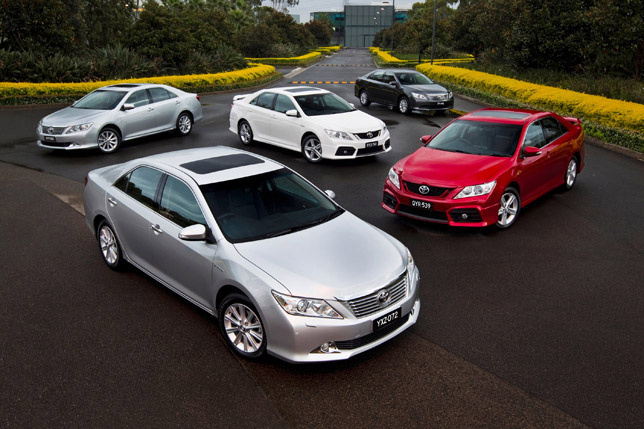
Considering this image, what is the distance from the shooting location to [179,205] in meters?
5.73

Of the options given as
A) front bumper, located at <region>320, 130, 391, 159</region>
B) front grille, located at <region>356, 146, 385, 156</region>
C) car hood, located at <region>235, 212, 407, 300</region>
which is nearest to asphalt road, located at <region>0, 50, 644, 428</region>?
car hood, located at <region>235, 212, 407, 300</region>

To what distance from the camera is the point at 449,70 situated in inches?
1216

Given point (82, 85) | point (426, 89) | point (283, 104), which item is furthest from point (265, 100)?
point (82, 85)

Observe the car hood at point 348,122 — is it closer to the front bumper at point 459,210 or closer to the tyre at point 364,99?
the front bumper at point 459,210

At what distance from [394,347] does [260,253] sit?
62.1 inches

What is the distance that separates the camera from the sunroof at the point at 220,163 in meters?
5.98

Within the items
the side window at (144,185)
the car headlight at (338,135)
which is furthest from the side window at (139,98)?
the side window at (144,185)

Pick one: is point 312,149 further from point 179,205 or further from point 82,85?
point 82,85

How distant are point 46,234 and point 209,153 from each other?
3.39 m

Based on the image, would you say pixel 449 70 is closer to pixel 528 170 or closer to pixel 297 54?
pixel 528 170

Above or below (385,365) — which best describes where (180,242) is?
above

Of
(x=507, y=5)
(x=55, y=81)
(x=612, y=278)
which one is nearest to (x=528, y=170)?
(x=612, y=278)

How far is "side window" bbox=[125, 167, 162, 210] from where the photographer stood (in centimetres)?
610

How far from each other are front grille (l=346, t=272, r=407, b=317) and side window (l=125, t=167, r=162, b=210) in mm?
2684
